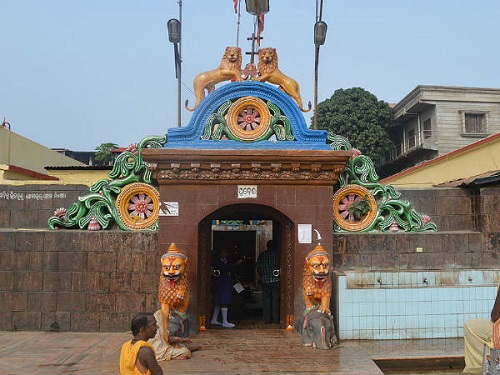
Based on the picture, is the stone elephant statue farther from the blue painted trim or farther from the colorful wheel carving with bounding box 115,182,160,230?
the colorful wheel carving with bounding box 115,182,160,230

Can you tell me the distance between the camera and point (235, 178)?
806cm

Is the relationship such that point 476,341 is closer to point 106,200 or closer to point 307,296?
point 307,296

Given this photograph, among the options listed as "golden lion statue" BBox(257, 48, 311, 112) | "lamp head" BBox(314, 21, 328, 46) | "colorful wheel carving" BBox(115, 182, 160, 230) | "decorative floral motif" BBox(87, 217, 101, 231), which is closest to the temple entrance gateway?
"colorful wheel carving" BBox(115, 182, 160, 230)

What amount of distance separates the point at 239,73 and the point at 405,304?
4.95 metres

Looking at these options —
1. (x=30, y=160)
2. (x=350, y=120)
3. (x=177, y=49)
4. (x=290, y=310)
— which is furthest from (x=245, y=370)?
(x=350, y=120)

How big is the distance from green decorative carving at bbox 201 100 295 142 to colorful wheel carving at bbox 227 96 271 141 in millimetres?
53

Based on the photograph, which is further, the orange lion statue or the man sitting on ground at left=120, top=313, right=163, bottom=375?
the orange lion statue

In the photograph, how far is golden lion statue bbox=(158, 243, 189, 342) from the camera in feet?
23.6

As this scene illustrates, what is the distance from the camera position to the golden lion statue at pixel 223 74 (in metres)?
8.77

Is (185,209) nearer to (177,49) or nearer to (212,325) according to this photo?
(212,325)

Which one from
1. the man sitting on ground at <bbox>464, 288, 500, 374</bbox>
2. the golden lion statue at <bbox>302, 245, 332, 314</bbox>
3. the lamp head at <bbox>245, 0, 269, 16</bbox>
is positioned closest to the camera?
the man sitting on ground at <bbox>464, 288, 500, 374</bbox>

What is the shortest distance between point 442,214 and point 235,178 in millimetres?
3913

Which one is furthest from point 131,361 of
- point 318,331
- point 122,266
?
point 122,266

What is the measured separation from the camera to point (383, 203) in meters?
8.53
